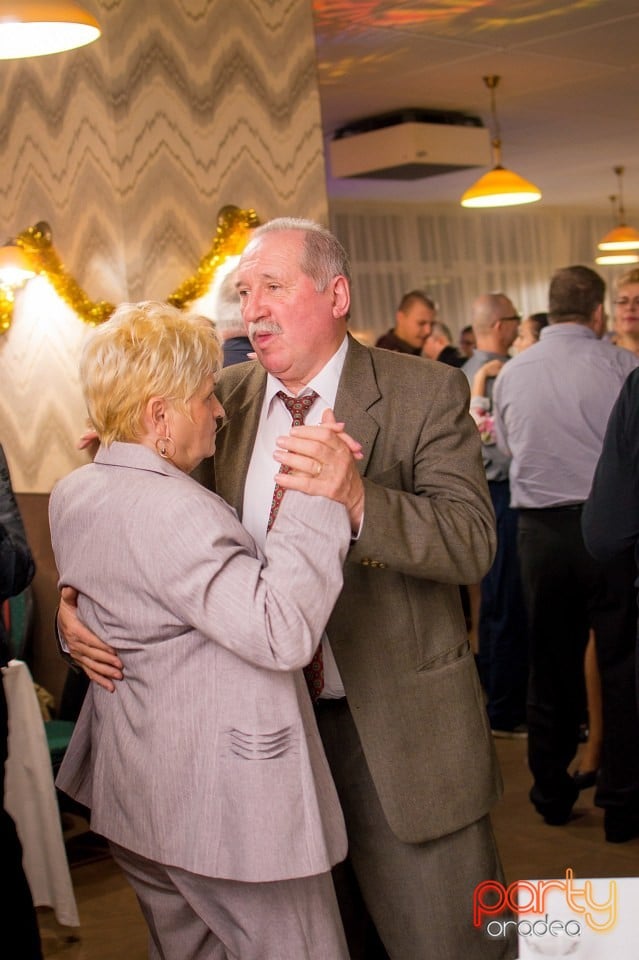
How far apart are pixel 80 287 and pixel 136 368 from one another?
2.85 metres

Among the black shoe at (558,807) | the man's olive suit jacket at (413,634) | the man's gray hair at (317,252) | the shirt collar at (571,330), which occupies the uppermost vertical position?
the man's gray hair at (317,252)

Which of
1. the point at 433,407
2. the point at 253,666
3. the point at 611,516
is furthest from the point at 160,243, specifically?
the point at 253,666

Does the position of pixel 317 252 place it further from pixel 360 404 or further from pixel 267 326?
pixel 360 404

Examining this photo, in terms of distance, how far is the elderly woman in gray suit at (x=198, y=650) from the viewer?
5.78 feet

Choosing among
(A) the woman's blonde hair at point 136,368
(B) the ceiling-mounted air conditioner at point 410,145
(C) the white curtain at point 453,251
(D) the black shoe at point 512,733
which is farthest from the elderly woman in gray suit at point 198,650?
(C) the white curtain at point 453,251

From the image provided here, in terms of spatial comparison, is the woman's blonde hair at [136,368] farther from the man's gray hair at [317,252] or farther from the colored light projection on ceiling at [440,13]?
the colored light projection on ceiling at [440,13]

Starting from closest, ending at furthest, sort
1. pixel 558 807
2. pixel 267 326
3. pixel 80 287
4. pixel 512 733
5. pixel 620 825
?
1. pixel 267 326
2. pixel 620 825
3. pixel 558 807
4. pixel 80 287
5. pixel 512 733

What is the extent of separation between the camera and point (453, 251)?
13.8 metres

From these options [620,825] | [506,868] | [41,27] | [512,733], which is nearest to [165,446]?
[41,27]

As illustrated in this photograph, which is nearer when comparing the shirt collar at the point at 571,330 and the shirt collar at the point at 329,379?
the shirt collar at the point at 329,379

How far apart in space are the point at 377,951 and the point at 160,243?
2.82m

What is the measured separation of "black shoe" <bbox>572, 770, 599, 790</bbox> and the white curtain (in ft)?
25.0

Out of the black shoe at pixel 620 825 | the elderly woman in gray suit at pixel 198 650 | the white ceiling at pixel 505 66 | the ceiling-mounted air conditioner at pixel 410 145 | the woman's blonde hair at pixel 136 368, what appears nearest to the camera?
the elderly woman in gray suit at pixel 198 650

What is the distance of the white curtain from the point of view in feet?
42.4
